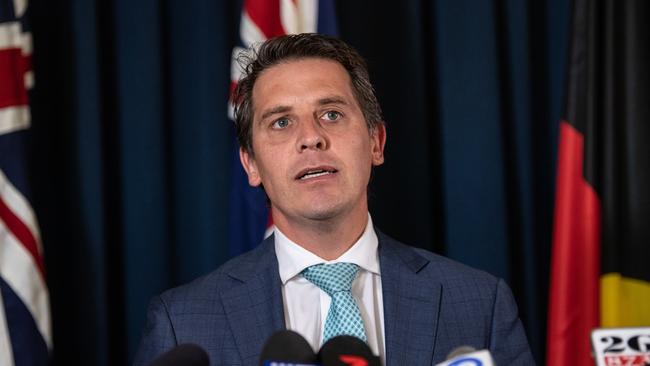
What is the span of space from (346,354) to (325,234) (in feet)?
2.87

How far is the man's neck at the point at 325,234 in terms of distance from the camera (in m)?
1.96

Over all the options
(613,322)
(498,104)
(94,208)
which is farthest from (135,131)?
(613,322)

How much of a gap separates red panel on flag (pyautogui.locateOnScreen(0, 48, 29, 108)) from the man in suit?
31.8 inches

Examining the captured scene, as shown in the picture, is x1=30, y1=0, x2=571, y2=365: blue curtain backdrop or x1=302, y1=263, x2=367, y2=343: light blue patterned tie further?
x1=30, y1=0, x2=571, y2=365: blue curtain backdrop

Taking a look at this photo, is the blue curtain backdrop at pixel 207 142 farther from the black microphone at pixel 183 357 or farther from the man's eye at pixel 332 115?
the black microphone at pixel 183 357

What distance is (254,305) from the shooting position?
1906mm

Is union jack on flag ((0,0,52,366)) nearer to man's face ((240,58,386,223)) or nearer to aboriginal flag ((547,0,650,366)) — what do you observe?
man's face ((240,58,386,223))

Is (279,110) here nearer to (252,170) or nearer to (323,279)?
(252,170)

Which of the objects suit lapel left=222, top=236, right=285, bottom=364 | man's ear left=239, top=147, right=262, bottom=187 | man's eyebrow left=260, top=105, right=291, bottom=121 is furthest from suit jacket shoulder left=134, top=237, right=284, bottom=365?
man's eyebrow left=260, top=105, right=291, bottom=121

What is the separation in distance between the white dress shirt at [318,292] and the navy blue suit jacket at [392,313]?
33 mm

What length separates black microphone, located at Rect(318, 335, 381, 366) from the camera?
110 centimetres

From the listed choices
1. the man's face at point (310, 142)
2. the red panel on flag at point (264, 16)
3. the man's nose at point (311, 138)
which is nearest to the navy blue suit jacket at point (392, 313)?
the man's face at point (310, 142)

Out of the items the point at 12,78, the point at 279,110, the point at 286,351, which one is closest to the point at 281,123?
the point at 279,110

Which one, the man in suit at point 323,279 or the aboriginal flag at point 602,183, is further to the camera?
the aboriginal flag at point 602,183
